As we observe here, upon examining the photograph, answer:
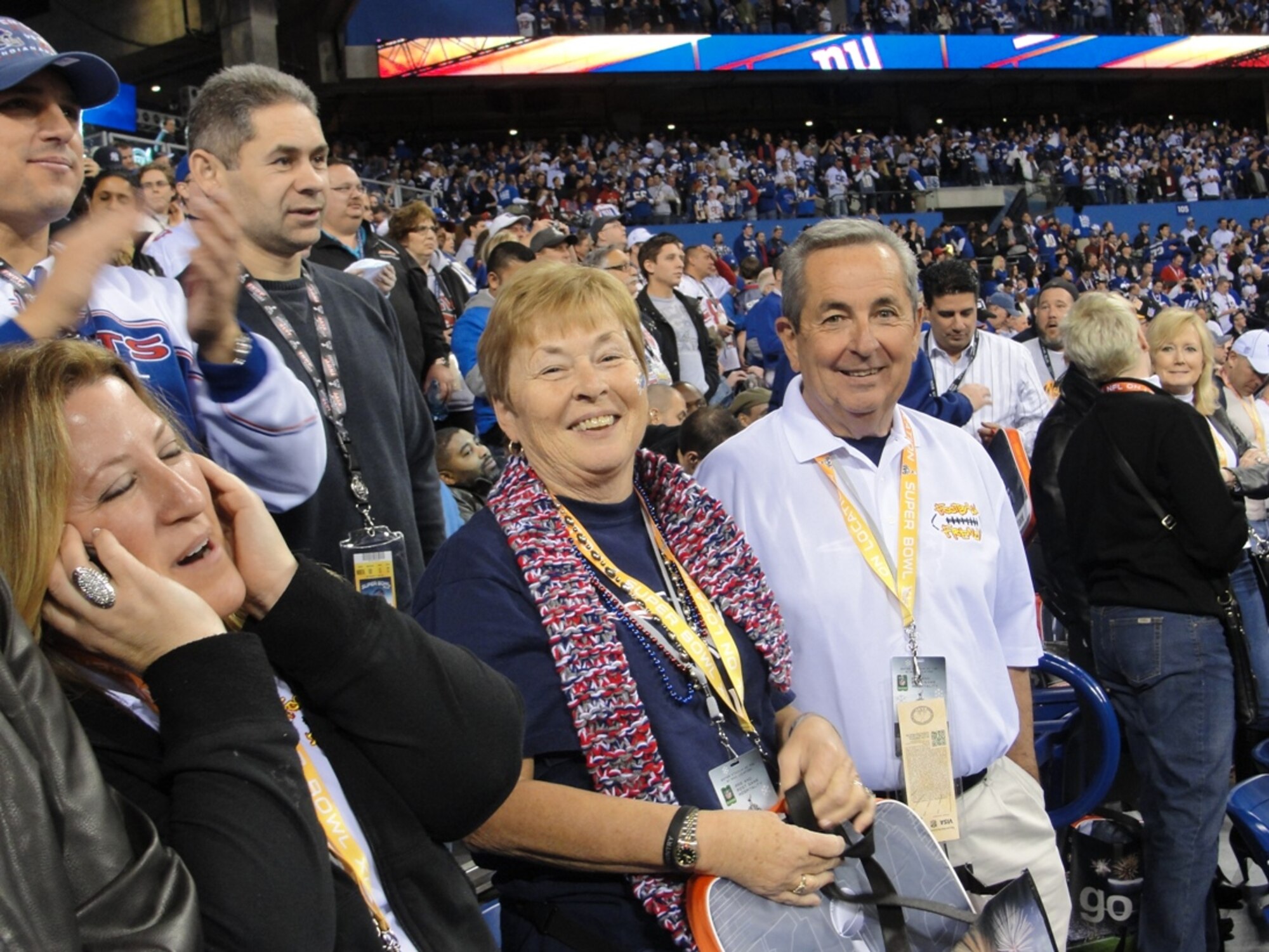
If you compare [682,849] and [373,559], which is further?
[373,559]

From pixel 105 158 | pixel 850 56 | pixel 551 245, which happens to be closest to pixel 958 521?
pixel 551 245

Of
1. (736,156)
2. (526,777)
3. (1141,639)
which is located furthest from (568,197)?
(526,777)

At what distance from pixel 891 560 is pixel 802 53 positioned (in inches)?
1061

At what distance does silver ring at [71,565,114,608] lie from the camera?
1.15 m

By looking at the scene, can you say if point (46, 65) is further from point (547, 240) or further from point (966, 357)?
point (547, 240)

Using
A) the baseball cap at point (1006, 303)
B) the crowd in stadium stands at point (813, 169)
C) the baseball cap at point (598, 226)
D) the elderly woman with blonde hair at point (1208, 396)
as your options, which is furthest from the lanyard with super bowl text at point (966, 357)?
the crowd in stadium stands at point (813, 169)

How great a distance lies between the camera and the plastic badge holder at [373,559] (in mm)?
2145

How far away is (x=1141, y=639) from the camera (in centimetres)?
337

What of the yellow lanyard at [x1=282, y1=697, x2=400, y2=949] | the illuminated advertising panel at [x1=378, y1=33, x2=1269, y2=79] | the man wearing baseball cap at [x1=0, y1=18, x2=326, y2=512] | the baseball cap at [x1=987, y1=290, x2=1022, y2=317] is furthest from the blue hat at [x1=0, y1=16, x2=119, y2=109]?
the illuminated advertising panel at [x1=378, y1=33, x2=1269, y2=79]

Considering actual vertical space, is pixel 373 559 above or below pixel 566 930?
above

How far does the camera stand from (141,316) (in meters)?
1.79

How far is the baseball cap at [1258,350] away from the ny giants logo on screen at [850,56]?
896 inches

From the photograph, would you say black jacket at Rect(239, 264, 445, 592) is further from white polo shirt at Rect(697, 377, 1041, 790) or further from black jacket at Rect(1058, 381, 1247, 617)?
black jacket at Rect(1058, 381, 1247, 617)

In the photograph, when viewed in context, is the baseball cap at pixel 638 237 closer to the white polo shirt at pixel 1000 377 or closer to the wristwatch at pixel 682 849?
the white polo shirt at pixel 1000 377
